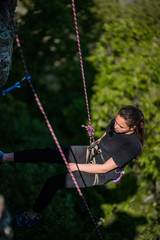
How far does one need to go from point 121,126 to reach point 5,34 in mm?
1777

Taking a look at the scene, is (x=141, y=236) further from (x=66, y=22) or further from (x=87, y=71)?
(x=66, y=22)

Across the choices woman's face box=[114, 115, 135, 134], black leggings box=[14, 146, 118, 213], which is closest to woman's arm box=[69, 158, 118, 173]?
black leggings box=[14, 146, 118, 213]

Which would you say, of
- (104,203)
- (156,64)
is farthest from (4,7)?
(104,203)

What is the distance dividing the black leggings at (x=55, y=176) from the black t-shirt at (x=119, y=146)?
0.28m

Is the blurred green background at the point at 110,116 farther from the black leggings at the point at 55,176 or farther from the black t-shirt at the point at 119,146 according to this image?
the black t-shirt at the point at 119,146

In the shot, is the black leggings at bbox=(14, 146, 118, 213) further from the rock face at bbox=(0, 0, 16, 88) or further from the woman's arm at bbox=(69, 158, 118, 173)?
the rock face at bbox=(0, 0, 16, 88)

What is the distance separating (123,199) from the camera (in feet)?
15.5

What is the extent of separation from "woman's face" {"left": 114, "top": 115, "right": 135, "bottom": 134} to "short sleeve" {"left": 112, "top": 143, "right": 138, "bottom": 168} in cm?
20

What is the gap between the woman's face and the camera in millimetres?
2619

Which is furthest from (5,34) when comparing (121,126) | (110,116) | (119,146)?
(110,116)

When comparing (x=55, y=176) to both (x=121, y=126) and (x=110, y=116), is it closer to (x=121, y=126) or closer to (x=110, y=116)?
(x=121, y=126)

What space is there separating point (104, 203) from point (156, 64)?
9.88 ft

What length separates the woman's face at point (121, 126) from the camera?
2.62 m

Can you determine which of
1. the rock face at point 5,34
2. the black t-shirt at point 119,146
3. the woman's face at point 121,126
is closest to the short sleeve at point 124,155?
the black t-shirt at point 119,146
